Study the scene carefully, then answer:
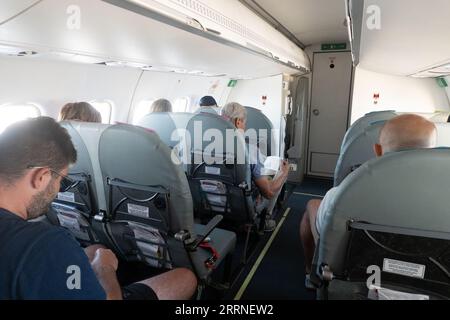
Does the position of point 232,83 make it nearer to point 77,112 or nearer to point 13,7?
point 77,112

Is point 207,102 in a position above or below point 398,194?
above

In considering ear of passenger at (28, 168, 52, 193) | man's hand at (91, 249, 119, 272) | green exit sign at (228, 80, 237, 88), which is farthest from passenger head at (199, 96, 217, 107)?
ear of passenger at (28, 168, 52, 193)

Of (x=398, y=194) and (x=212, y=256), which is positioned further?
(x=212, y=256)

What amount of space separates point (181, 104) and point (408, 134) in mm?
4523

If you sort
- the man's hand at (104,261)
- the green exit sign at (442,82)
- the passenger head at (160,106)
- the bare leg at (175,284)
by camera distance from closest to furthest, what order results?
1. the man's hand at (104,261)
2. the bare leg at (175,284)
3. the passenger head at (160,106)
4. the green exit sign at (442,82)

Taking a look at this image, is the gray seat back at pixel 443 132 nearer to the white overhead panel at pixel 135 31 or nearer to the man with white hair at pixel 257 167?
the man with white hair at pixel 257 167

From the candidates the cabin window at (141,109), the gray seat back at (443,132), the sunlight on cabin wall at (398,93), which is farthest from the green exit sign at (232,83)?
the gray seat back at (443,132)

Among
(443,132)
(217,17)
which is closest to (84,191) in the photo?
(217,17)

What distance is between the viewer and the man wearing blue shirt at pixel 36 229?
89 cm

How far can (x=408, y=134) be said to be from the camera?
1717mm

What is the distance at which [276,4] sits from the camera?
→ 3.36m

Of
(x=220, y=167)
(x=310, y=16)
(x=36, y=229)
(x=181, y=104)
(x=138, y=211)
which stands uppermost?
(x=310, y=16)

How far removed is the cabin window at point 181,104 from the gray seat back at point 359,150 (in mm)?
3623
